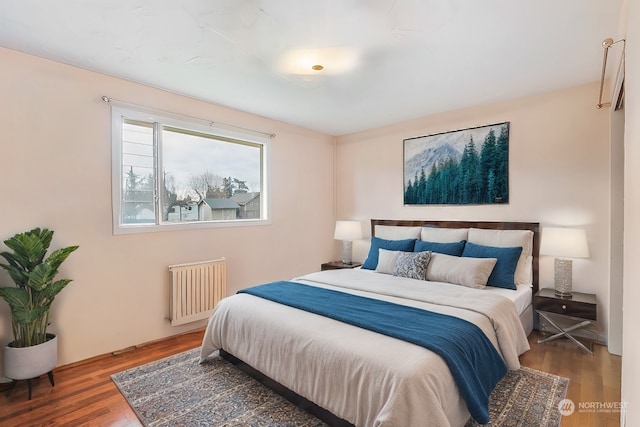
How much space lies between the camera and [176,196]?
3387mm

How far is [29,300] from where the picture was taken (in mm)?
2230

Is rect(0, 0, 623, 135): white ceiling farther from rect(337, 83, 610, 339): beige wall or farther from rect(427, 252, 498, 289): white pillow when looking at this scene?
rect(427, 252, 498, 289): white pillow

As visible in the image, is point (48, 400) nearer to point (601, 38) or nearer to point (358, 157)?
point (358, 157)

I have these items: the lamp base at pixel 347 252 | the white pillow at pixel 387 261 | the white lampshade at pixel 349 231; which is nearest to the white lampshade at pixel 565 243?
the white pillow at pixel 387 261

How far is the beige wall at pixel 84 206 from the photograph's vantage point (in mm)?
2404

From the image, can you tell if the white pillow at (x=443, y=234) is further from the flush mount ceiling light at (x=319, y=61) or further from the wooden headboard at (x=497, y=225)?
the flush mount ceiling light at (x=319, y=61)

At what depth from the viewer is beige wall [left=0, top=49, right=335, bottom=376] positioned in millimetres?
2404

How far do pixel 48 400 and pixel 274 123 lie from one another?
3444 mm

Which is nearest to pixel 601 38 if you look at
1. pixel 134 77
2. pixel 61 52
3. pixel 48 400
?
pixel 134 77

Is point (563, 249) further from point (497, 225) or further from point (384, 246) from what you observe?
point (384, 246)

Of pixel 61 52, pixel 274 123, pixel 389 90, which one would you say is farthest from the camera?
pixel 274 123

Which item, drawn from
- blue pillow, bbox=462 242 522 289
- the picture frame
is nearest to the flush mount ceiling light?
the picture frame

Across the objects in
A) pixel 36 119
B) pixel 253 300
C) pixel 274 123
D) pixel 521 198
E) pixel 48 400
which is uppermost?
pixel 274 123

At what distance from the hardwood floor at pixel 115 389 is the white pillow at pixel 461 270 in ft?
2.41
